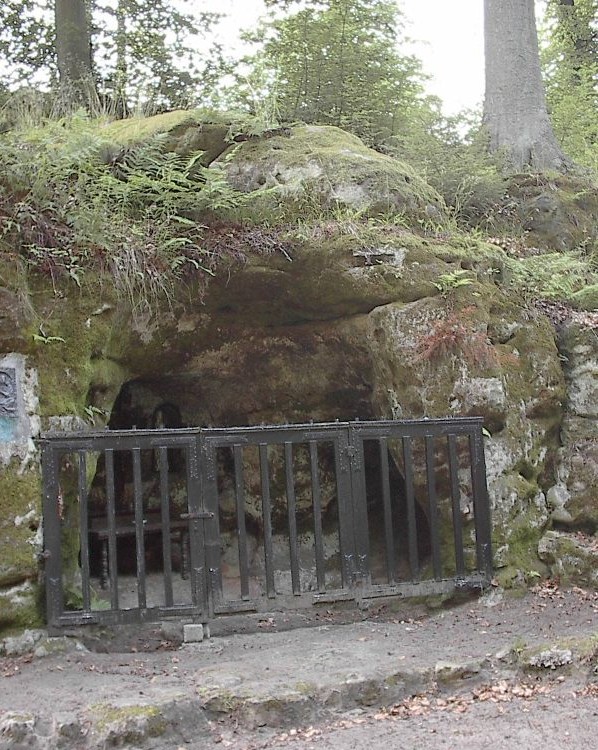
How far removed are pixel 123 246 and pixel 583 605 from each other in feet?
17.1

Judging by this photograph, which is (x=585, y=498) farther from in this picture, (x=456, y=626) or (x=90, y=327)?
(x=90, y=327)

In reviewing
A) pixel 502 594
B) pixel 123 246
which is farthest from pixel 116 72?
pixel 502 594

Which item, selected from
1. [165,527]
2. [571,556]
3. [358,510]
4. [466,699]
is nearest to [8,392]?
[165,527]

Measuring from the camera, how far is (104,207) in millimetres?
7172

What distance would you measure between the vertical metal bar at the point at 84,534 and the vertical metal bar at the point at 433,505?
2.98 metres

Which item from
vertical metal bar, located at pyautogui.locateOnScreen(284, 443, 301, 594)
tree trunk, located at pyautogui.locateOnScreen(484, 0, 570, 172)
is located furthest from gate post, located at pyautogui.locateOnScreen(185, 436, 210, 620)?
tree trunk, located at pyautogui.locateOnScreen(484, 0, 570, 172)

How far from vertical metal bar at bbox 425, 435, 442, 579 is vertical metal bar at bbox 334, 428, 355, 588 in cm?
74

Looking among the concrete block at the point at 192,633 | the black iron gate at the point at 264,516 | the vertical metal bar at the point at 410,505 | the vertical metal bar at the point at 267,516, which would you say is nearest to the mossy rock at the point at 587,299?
the black iron gate at the point at 264,516

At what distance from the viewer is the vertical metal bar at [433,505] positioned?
6703mm

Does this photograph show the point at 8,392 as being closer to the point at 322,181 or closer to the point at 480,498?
the point at 322,181

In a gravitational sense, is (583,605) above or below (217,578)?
below

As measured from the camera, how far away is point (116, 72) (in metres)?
11.9

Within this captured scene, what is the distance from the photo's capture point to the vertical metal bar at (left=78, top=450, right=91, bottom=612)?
5863 mm

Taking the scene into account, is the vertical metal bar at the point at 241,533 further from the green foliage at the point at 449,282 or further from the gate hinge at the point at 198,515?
the green foliage at the point at 449,282
